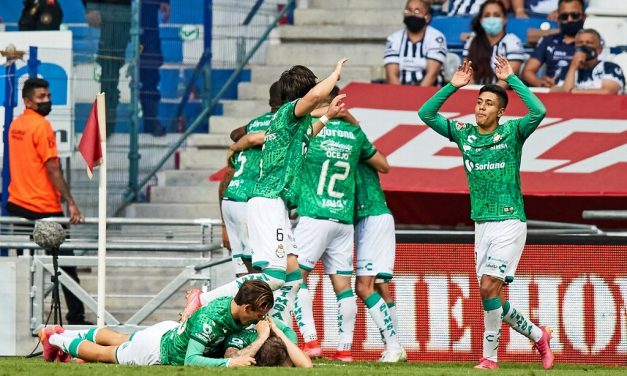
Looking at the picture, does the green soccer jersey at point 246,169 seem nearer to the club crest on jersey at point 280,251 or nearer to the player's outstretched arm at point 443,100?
the player's outstretched arm at point 443,100

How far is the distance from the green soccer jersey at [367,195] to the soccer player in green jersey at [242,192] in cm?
93

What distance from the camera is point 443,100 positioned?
12602mm

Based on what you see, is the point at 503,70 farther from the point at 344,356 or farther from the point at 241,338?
the point at 241,338

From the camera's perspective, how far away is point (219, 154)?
18.7 m

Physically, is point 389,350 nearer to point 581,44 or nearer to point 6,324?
point 6,324

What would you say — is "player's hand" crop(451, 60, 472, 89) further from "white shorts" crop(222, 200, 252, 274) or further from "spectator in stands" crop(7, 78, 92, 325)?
"spectator in stands" crop(7, 78, 92, 325)

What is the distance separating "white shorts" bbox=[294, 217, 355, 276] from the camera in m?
13.2

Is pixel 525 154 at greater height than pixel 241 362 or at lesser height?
greater

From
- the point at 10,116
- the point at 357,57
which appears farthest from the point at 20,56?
the point at 357,57

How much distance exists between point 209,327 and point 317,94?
5.82 feet

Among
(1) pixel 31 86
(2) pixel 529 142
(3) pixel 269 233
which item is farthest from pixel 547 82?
(3) pixel 269 233

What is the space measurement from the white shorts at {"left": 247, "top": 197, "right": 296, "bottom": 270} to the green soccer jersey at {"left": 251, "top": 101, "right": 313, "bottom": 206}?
0.26 ft

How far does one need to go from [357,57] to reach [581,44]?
10.7 feet

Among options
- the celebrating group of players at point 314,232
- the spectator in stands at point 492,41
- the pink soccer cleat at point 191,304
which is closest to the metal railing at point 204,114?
the spectator in stands at point 492,41
